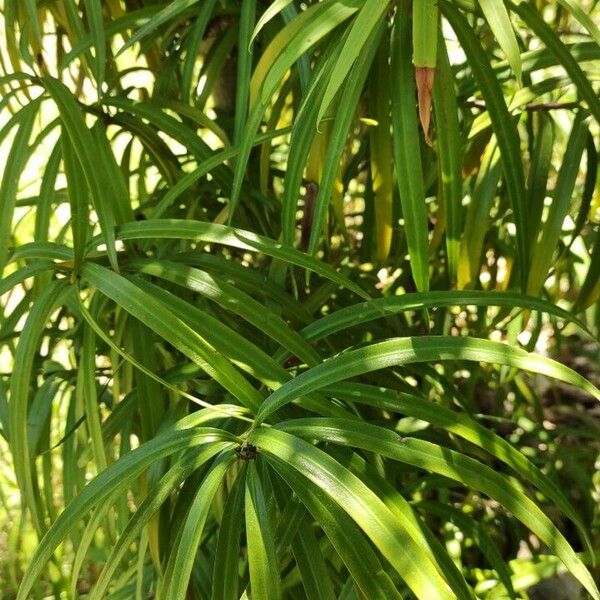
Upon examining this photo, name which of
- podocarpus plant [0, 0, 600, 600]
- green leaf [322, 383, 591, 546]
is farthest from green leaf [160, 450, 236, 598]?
green leaf [322, 383, 591, 546]

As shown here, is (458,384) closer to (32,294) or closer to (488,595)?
(488,595)

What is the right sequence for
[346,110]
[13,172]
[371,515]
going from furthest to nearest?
[13,172] < [346,110] < [371,515]

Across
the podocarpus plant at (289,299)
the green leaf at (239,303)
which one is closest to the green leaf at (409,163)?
the podocarpus plant at (289,299)

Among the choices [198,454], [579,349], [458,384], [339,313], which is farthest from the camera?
[579,349]

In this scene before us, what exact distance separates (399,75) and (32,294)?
0.41 meters

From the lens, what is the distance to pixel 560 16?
1.05m

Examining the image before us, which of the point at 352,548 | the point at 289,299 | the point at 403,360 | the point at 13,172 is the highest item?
the point at 13,172

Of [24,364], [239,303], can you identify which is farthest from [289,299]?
[24,364]

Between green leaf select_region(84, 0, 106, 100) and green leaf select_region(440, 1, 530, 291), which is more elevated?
green leaf select_region(84, 0, 106, 100)

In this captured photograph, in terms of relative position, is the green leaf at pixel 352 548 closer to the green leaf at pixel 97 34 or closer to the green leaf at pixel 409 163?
the green leaf at pixel 409 163

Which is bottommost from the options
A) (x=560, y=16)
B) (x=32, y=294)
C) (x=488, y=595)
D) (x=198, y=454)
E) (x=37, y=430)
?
(x=488, y=595)

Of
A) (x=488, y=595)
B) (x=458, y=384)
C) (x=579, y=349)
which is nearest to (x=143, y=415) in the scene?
(x=488, y=595)

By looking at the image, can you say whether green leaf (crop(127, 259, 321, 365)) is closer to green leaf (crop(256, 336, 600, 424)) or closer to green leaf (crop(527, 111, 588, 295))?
green leaf (crop(256, 336, 600, 424))

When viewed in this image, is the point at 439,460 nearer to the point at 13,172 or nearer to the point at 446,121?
the point at 446,121
